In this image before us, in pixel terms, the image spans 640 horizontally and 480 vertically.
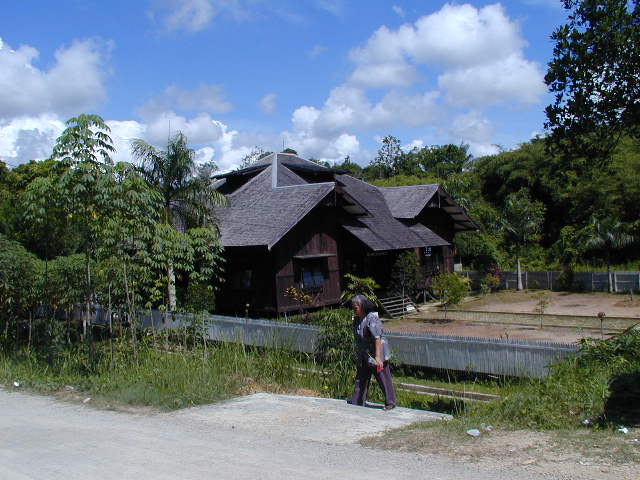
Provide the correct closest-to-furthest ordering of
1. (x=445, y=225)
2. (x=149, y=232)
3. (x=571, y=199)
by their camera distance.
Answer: (x=149, y=232) < (x=445, y=225) < (x=571, y=199)

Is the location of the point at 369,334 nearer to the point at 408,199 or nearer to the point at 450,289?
the point at 450,289

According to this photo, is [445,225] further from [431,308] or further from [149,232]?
[149,232]

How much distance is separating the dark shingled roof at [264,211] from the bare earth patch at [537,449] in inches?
623

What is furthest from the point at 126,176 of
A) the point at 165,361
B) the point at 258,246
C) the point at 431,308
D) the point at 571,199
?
the point at 571,199

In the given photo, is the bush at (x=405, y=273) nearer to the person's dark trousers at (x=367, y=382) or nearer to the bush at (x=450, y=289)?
the bush at (x=450, y=289)

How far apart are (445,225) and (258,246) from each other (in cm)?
1597

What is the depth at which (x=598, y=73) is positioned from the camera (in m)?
10.7

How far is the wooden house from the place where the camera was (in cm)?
2403

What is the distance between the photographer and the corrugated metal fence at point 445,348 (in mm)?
11353

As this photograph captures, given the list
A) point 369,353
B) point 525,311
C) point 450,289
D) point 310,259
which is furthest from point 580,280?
point 369,353

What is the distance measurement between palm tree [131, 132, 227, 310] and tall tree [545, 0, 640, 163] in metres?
14.0

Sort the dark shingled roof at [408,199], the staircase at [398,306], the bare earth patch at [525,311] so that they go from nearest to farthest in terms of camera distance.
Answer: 1. the bare earth patch at [525,311]
2. the staircase at [398,306]
3. the dark shingled roof at [408,199]

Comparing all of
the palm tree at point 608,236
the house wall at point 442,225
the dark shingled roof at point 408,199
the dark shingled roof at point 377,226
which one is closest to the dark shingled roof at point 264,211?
the dark shingled roof at point 377,226

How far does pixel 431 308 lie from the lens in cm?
3062
